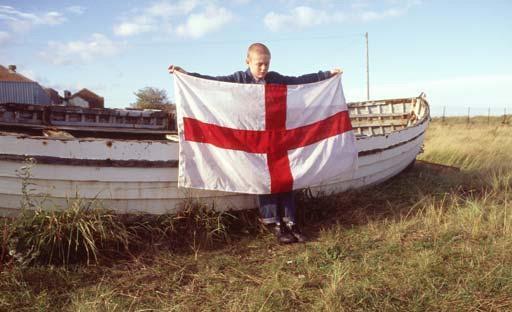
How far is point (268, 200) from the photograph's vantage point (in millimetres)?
4105

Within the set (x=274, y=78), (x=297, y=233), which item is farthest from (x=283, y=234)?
(x=274, y=78)

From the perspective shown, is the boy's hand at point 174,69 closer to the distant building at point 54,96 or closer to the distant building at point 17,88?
the distant building at point 17,88

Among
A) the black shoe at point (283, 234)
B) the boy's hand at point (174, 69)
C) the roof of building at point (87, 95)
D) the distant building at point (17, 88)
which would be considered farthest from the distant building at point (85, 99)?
the black shoe at point (283, 234)

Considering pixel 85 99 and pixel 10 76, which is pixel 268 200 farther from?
pixel 85 99

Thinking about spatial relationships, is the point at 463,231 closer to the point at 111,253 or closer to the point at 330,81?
the point at 330,81

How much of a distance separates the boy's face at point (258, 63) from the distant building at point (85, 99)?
47386mm

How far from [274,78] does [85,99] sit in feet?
171

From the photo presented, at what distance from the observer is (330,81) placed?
4602 mm

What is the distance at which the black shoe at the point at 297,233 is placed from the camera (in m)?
3.93

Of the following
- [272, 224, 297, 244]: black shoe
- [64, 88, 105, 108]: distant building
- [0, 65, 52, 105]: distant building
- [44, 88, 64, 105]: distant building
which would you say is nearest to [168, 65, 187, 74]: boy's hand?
[272, 224, 297, 244]: black shoe

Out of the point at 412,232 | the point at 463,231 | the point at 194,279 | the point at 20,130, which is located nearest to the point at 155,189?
the point at 194,279

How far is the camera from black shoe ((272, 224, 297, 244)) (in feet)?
12.8

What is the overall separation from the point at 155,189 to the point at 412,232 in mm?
2557

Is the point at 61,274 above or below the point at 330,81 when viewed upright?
below
